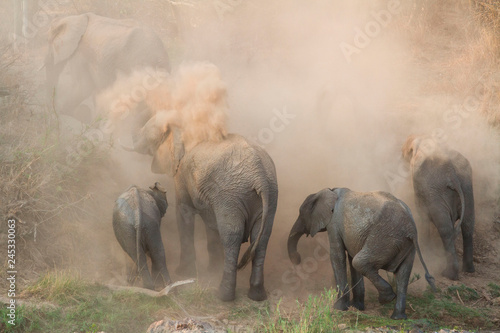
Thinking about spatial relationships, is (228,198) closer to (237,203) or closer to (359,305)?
(237,203)

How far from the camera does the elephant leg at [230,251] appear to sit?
20.7 ft

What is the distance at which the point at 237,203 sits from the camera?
21.1 ft

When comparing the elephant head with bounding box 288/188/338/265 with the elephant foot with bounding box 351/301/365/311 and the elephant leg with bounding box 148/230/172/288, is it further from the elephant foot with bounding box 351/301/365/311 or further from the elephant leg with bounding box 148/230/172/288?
the elephant leg with bounding box 148/230/172/288

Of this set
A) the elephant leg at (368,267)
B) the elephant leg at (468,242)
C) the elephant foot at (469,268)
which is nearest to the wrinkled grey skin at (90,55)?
the elephant leg at (368,267)

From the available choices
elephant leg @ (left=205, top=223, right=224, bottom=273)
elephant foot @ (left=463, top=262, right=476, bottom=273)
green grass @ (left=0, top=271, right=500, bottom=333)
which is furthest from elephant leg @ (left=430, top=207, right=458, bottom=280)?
elephant leg @ (left=205, top=223, right=224, bottom=273)

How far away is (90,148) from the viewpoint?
764cm

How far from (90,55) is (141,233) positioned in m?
3.60

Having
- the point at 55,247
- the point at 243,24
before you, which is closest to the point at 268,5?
the point at 243,24

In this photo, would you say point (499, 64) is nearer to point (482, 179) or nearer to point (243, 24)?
point (482, 179)

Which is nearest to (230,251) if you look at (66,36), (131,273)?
(131,273)

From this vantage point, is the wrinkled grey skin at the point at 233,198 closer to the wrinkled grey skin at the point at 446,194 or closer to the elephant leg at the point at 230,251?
the elephant leg at the point at 230,251

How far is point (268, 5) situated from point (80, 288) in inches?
324

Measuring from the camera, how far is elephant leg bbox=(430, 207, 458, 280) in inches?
298

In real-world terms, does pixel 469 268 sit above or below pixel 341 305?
above
